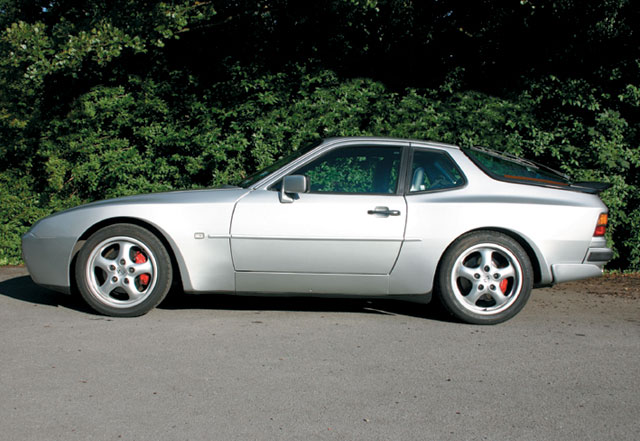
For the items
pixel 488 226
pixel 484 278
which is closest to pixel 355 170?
pixel 488 226

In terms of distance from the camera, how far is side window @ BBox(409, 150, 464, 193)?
18.4 feet

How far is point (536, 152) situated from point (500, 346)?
412 centimetres

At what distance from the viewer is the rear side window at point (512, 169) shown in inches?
224

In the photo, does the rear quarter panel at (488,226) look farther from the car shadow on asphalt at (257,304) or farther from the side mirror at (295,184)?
the side mirror at (295,184)

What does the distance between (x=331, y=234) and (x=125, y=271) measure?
171 centimetres

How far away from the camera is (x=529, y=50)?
28.6 ft

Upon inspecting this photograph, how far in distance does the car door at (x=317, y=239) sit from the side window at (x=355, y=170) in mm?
122

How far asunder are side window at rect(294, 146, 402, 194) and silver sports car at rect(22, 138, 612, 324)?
0.7 inches

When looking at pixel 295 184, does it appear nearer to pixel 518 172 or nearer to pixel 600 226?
pixel 518 172

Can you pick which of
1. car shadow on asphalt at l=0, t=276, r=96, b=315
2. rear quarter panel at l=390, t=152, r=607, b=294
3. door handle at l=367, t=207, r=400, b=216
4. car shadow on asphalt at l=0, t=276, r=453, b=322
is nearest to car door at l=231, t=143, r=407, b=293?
door handle at l=367, t=207, r=400, b=216

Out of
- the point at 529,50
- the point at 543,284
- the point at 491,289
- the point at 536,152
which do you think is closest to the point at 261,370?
the point at 491,289

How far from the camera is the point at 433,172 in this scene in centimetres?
566

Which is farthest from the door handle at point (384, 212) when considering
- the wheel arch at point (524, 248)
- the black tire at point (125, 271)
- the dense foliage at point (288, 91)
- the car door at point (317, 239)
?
the dense foliage at point (288, 91)


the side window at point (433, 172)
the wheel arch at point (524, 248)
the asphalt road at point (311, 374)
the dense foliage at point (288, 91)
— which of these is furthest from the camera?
the dense foliage at point (288, 91)
